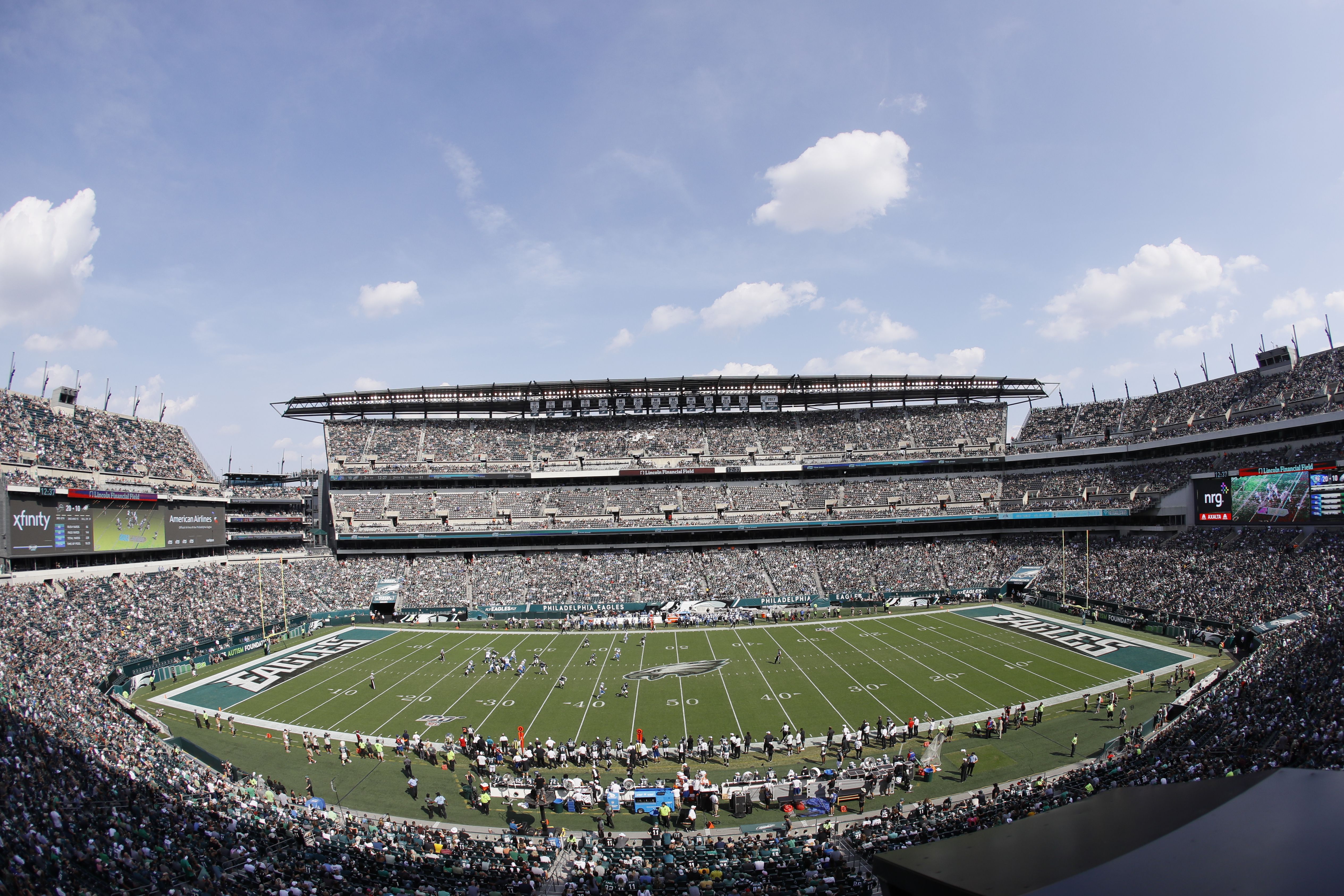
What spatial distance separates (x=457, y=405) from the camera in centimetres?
5997

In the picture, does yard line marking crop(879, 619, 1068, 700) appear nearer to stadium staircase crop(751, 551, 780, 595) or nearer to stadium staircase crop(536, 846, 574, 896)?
stadium staircase crop(751, 551, 780, 595)

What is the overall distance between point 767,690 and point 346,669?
2245 cm

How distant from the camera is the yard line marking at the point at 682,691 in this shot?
2409cm

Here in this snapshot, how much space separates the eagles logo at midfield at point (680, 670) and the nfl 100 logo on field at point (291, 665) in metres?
17.9

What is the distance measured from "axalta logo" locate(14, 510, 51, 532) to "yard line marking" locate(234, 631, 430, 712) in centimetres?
1677

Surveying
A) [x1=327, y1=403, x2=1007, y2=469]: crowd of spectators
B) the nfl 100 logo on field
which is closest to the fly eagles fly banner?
[x1=327, y1=403, x2=1007, y2=469]: crowd of spectators

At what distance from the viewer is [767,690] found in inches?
1116

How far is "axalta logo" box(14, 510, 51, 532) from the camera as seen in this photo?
109 ft

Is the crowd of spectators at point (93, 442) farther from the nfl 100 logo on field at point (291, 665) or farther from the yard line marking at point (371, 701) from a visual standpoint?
the yard line marking at point (371, 701)

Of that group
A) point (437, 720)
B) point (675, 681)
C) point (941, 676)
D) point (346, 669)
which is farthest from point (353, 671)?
point (941, 676)

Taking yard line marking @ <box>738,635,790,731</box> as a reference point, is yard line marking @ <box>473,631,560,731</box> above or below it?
above

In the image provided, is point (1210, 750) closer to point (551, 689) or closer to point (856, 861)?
point (856, 861)

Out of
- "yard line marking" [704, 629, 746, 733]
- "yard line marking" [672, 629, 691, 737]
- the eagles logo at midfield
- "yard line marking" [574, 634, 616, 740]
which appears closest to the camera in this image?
"yard line marking" [672, 629, 691, 737]

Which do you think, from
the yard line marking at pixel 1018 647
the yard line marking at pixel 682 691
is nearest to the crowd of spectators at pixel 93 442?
the yard line marking at pixel 682 691
